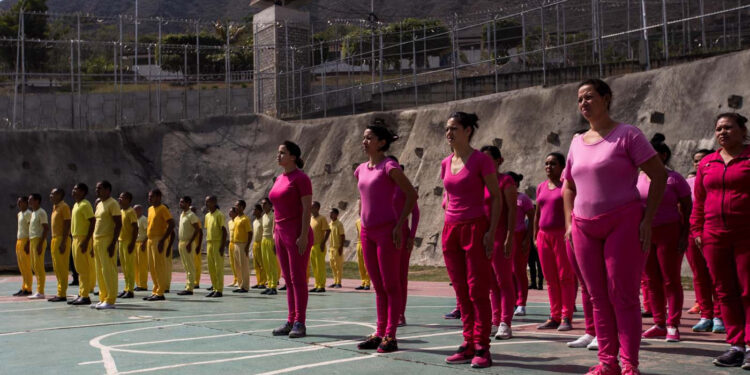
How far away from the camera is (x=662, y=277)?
26.7 ft

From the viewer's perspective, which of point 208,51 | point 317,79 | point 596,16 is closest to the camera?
point 596,16

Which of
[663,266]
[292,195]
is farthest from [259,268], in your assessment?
[663,266]

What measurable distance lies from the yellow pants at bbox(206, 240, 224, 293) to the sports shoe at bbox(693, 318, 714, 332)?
9.27 m

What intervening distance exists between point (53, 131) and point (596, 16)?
771 inches

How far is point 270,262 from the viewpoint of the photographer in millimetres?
16297

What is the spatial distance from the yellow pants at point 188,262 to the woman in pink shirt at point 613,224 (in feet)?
37.7

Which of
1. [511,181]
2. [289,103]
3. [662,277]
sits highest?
[289,103]

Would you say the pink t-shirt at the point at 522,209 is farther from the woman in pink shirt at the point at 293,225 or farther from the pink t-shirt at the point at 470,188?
the pink t-shirt at the point at 470,188

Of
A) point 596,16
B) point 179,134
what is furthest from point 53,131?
point 596,16

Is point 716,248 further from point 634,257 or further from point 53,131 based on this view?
point 53,131

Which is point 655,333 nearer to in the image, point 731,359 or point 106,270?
point 731,359

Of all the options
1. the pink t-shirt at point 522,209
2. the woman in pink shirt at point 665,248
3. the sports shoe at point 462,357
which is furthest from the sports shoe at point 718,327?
the sports shoe at point 462,357

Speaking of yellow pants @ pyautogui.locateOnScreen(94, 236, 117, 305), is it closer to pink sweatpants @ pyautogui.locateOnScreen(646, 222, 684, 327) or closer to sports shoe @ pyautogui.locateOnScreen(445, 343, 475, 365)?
sports shoe @ pyautogui.locateOnScreen(445, 343, 475, 365)

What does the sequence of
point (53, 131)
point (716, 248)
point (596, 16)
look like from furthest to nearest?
point (53, 131) < point (596, 16) < point (716, 248)
